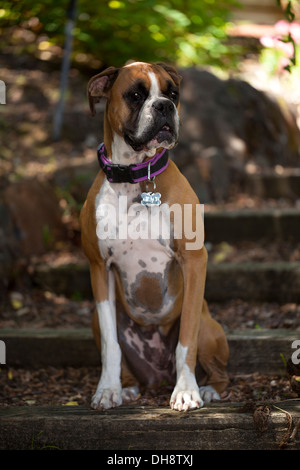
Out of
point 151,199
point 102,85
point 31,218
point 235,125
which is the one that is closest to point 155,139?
point 151,199

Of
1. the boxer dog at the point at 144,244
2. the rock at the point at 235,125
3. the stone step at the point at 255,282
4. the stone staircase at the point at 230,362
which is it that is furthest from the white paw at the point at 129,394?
the rock at the point at 235,125

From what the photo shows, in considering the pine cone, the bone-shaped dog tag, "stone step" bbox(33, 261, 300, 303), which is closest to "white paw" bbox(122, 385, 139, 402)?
the pine cone

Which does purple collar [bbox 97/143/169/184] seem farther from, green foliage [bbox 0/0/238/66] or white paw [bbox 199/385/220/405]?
green foliage [bbox 0/0/238/66]

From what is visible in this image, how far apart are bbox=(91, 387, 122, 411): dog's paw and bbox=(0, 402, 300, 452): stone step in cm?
10

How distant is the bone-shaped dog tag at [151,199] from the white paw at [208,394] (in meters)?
0.93

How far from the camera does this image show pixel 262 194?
5.36 meters

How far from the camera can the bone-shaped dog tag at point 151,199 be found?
2637mm

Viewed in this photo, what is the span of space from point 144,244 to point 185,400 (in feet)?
2.36

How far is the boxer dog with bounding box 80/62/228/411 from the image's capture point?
261cm

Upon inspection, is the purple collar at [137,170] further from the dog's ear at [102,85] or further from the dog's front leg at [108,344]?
the dog's front leg at [108,344]

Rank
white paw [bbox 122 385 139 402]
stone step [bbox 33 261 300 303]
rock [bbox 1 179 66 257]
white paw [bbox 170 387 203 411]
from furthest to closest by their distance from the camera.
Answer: rock [bbox 1 179 66 257]
stone step [bbox 33 261 300 303]
white paw [bbox 122 385 139 402]
white paw [bbox 170 387 203 411]

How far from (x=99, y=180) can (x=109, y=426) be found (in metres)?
1.12

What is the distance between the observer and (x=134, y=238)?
106 inches
